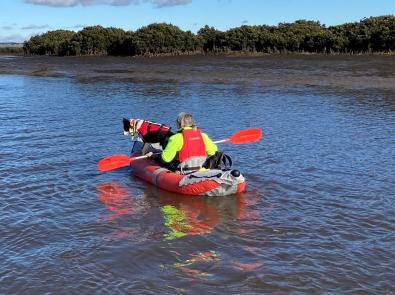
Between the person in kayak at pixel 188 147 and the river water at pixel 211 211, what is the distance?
0.67 metres

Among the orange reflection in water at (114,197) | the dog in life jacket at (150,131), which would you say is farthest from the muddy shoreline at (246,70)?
the orange reflection in water at (114,197)

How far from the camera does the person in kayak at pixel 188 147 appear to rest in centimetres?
884

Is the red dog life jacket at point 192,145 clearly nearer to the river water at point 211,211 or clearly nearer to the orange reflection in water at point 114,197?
the river water at point 211,211

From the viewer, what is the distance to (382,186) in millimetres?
8922

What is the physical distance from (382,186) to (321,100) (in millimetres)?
11849

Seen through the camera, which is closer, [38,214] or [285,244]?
[285,244]

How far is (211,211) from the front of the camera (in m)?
8.09

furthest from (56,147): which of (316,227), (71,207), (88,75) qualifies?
(88,75)

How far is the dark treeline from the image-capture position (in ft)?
123

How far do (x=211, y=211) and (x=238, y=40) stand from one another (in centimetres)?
4000

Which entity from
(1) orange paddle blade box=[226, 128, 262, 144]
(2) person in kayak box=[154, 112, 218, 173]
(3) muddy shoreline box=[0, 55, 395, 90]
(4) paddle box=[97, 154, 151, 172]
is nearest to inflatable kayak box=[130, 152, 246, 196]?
(2) person in kayak box=[154, 112, 218, 173]

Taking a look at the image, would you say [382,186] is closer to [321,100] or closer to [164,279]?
[164,279]

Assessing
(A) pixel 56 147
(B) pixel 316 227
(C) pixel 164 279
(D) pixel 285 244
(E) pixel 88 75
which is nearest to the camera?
(C) pixel 164 279

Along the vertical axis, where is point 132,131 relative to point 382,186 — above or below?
above
